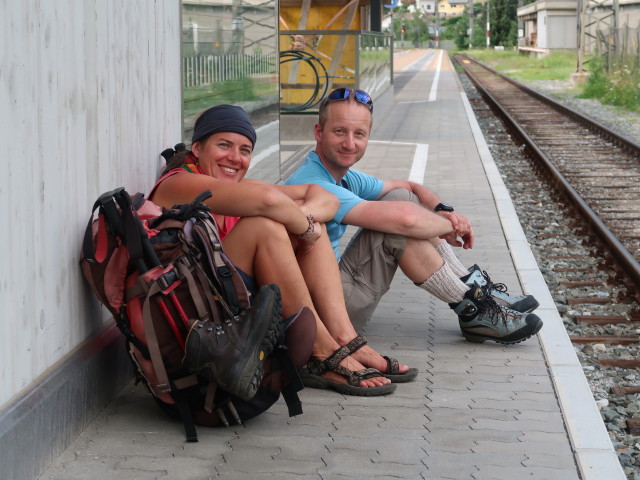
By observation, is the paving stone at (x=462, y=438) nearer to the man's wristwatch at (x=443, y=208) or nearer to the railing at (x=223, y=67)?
the man's wristwatch at (x=443, y=208)

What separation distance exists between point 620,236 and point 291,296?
542cm

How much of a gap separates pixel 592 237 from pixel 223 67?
3.67 metres

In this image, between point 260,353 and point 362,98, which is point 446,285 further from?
point 260,353

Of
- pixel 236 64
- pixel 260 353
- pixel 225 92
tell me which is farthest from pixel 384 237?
pixel 236 64

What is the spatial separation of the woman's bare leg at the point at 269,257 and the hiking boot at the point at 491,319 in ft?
3.89

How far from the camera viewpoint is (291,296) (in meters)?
4.01

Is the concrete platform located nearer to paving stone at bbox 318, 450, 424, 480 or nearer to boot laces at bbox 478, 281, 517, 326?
paving stone at bbox 318, 450, 424, 480

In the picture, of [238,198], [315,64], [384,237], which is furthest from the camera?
[315,64]

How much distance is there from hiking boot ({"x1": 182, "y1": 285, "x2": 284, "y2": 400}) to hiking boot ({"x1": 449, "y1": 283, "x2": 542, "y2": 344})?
1608mm

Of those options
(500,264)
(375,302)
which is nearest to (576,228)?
(500,264)

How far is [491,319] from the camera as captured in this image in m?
4.98

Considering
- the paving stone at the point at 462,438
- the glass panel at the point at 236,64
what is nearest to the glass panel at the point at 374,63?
the glass panel at the point at 236,64

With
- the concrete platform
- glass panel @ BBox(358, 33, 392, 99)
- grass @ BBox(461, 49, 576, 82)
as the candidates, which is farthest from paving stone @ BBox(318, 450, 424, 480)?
grass @ BBox(461, 49, 576, 82)

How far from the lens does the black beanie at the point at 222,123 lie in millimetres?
4188
